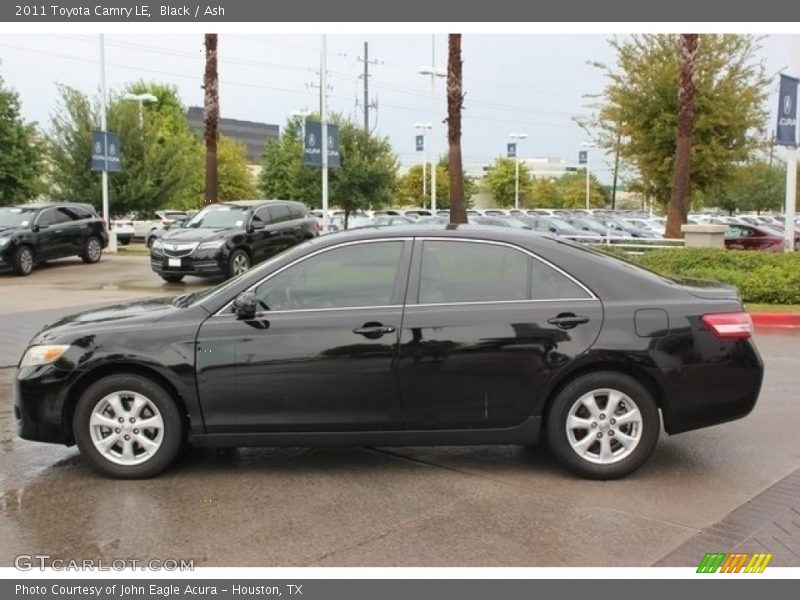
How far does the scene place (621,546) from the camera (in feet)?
13.8

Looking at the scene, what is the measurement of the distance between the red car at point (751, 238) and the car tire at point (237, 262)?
1339 centimetres

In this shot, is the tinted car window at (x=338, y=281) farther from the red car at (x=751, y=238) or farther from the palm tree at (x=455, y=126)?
the red car at (x=751, y=238)

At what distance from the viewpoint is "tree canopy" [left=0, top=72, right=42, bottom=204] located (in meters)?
32.3

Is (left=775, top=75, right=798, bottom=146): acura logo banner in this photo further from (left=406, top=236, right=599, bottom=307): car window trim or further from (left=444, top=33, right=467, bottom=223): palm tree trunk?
(left=406, top=236, right=599, bottom=307): car window trim

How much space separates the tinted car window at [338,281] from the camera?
5258 mm

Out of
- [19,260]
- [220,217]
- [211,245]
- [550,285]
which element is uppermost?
[220,217]

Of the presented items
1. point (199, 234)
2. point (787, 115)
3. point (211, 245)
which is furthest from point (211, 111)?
point (787, 115)

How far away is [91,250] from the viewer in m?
21.8

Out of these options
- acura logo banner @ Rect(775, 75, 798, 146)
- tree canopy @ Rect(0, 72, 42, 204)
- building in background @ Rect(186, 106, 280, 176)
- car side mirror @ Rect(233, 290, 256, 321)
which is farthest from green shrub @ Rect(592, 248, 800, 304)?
building in background @ Rect(186, 106, 280, 176)

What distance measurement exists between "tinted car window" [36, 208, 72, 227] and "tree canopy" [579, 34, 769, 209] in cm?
1559

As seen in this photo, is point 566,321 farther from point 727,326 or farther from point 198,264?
point 198,264

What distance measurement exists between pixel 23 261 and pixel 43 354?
1537 cm

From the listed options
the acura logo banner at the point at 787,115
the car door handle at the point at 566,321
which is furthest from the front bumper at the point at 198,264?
the car door handle at the point at 566,321

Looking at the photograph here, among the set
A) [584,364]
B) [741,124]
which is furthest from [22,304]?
[741,124]
